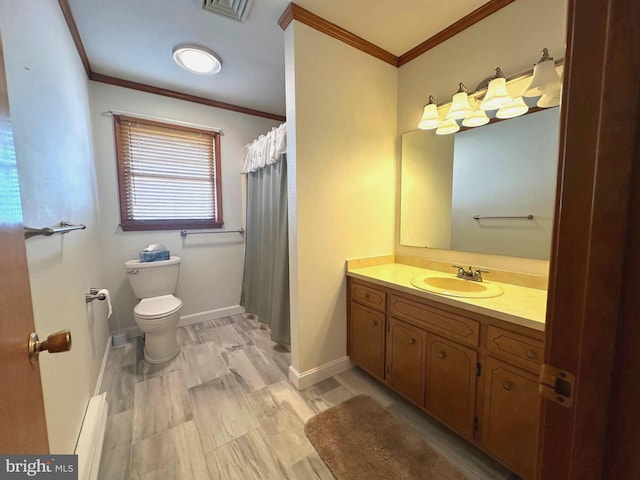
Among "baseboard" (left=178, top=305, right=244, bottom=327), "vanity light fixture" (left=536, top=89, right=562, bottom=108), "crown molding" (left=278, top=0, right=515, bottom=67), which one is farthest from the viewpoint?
"baseboard" (left=178, top=305, right=244, bottom=327)

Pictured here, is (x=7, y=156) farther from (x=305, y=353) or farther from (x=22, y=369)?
(x=305, y=353)

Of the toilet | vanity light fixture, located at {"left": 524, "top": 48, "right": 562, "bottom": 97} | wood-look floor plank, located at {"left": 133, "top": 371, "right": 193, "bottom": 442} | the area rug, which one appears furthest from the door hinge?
the toilet

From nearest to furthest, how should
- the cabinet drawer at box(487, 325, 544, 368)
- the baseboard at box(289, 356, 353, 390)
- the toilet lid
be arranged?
1. the cabinet drawer at box(487, 325, 544, 368)
2. the baseboard at box(289, 356, 353, 390)
3. the toilet lid

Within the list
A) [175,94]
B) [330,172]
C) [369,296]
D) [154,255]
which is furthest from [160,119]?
[369,296]

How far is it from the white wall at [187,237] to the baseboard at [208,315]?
10 millimetres

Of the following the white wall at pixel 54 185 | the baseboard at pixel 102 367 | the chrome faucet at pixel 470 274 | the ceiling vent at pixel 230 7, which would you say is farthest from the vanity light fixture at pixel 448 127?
the baseboard at pixel 102 367

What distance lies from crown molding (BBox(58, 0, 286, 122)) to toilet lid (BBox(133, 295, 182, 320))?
6.49ft

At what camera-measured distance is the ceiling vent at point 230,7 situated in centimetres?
152

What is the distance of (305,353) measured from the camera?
72.4 inches

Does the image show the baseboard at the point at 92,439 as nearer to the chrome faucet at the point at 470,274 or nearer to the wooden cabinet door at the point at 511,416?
the wooden cabinet door at the point at 511,416

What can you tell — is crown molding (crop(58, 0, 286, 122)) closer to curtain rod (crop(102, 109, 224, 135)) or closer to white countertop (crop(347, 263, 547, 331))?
curtain rod (crop(102, 109, 224, 135))

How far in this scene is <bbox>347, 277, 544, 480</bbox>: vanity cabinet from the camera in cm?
108

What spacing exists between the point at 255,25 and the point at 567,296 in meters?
2.19

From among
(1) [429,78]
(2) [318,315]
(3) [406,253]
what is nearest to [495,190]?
(3) [406,253]
